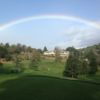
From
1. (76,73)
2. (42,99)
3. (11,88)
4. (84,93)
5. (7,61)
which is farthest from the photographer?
(7,61)

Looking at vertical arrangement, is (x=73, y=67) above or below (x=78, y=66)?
below

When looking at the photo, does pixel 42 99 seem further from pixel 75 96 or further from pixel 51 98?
pixel 75 96

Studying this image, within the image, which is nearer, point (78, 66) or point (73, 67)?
point (73, 67)

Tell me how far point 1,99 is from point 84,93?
9.74m

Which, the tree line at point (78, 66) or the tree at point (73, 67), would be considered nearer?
the tree at point (73, 67)

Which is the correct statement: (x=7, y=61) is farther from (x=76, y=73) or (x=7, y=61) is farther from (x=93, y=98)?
(x=93, y=98)

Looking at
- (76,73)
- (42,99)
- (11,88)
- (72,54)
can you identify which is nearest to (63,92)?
(42,99)

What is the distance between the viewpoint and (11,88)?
34531 mm

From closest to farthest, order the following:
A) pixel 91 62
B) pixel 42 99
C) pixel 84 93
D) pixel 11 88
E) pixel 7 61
A: pixel 42 99
pixel 84 93
pixel 11 88
pixel 91 62
pixel 7 61

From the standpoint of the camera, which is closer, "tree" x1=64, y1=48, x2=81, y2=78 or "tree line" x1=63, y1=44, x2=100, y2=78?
"tree" x1=64, y1=48, x2=81, y2=78

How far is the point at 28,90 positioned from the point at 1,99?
5.56 meters

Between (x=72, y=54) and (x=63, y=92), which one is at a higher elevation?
(x=72, y=54)

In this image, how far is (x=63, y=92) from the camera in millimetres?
31156

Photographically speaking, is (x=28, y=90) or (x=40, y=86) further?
(x=40, y=86)
